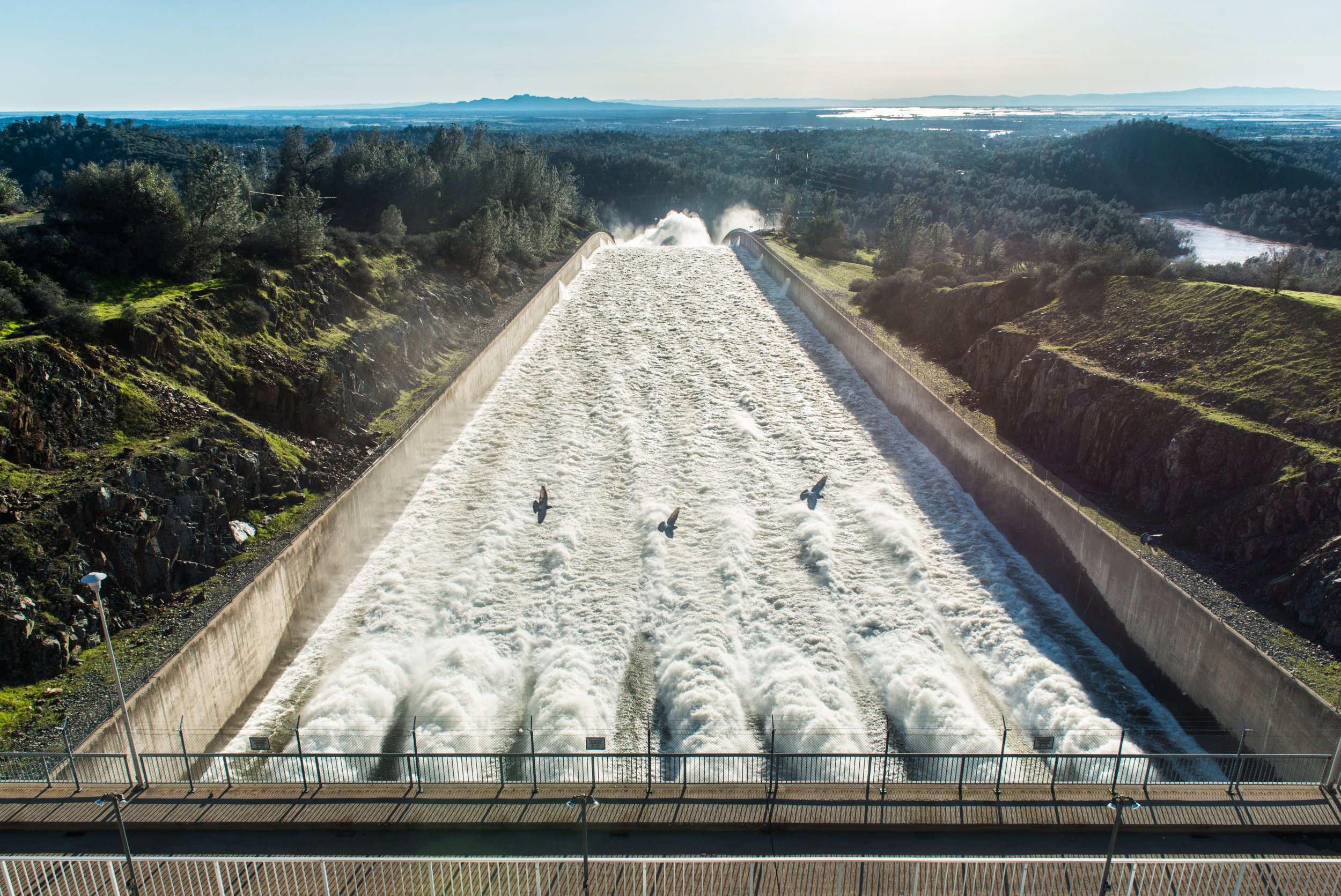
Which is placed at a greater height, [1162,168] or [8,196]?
[1162,168]

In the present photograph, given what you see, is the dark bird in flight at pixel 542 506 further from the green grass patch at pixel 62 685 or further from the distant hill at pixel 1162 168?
the distant hill at pixel 1162 168

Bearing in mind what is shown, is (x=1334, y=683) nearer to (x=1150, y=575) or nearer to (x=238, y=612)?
(x=1150, y=575)

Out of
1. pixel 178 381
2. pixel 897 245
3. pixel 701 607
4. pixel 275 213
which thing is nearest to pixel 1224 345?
Result: pixel 701 607

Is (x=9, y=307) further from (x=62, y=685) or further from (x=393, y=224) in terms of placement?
(x=393, y=224)

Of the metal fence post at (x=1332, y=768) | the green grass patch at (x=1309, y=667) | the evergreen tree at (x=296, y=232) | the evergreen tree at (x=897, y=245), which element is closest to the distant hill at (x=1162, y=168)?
the evergreen tree at (x=897, y=245)

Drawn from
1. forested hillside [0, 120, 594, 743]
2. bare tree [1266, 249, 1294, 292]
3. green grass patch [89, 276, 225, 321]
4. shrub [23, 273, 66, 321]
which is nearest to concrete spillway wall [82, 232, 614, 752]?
forested hillside [0, 120, 594, 743]

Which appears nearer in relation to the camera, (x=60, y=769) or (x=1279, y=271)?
(x=60, y=769)
